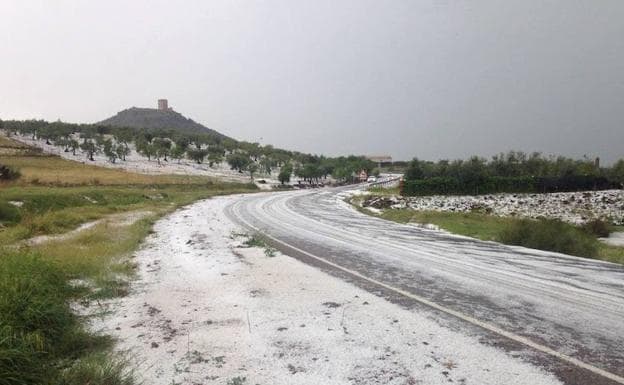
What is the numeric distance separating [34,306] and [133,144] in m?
133

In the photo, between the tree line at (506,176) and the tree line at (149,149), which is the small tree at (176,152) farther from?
the tree line at (506,176)

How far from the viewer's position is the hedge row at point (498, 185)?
206 ft

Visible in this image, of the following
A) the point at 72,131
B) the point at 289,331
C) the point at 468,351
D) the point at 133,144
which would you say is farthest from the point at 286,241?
the point at 72,131

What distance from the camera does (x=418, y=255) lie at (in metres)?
12.8

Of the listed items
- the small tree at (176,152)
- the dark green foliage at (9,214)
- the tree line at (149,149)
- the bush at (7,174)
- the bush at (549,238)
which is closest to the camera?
the bush at (549,238)

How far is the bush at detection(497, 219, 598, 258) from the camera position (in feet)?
51.7

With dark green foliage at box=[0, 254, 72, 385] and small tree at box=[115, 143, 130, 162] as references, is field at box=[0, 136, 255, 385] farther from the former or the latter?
small tree at box=[115, 143, 130, 162]

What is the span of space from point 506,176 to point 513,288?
71285 mm

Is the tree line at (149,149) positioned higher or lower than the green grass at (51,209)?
higher

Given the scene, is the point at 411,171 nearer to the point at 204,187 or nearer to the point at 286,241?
the point at 204,187

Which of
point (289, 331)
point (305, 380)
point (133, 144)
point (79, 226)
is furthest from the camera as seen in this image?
point (133, 144)

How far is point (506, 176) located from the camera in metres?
73.6

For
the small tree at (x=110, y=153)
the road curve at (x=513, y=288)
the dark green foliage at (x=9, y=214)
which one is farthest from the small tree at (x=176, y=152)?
the road curve at (x=513, y=288)

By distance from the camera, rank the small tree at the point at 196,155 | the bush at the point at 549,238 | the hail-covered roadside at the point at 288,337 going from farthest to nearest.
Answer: the small tree at the point at 196,155 → the bush at the point at 549,238 → the hail-covered roadside at the point at 288,337
